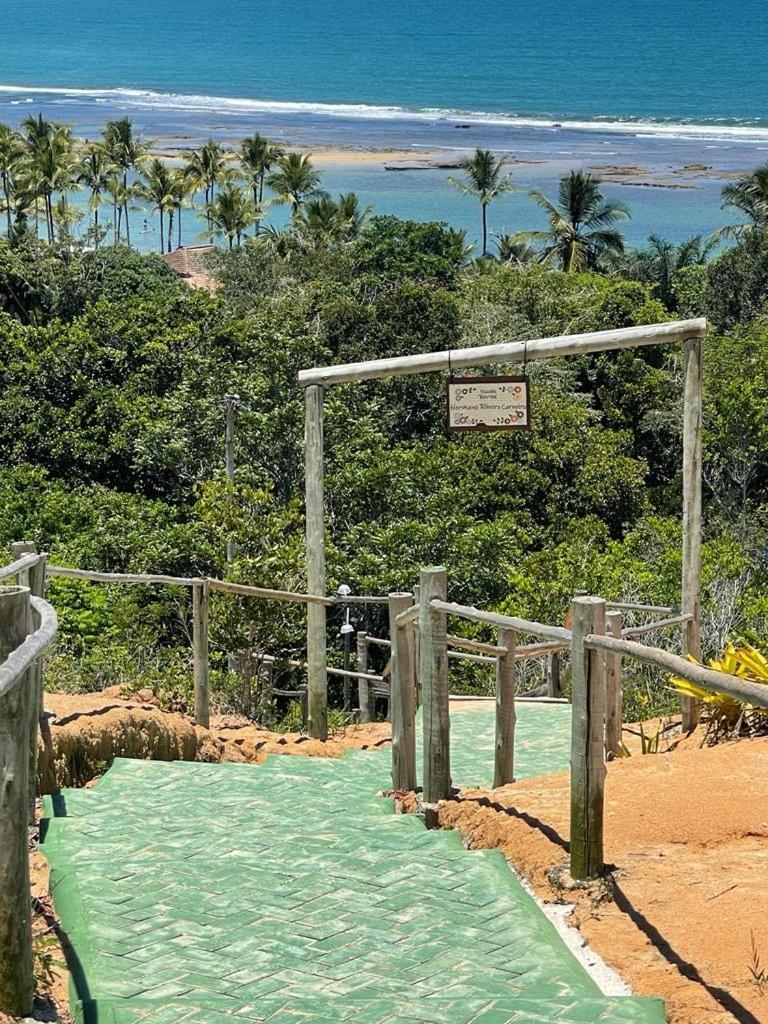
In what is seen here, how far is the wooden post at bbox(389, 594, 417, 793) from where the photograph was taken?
19.6 feet

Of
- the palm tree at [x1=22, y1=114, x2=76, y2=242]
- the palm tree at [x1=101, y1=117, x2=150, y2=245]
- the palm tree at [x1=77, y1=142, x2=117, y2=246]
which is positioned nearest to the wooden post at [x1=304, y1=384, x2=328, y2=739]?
the palm tree at [x1=22, y1=114, x2=76, y2=242]

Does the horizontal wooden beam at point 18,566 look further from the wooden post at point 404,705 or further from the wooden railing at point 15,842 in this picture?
the wooden railing at point 15,842

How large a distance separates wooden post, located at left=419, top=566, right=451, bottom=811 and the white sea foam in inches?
4236

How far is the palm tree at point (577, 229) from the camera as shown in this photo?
4797 centimetres

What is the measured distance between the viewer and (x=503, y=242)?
54812 millimetres

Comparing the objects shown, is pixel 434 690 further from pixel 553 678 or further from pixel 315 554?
pixel 553 678

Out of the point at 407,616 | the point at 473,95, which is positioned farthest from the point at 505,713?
the point at 473,95

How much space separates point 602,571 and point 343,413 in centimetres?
606

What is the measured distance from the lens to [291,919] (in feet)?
13.6

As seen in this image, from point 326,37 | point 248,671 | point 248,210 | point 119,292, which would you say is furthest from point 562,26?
point 248,671

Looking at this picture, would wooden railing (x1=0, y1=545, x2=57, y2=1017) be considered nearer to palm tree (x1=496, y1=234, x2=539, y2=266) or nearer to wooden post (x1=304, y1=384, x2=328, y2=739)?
wooden post (x1=304, y1=384, x2=328, y2=739)

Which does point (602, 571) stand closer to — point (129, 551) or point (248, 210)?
point (129, 551)

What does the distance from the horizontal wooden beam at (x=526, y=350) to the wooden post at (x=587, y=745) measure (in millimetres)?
3189

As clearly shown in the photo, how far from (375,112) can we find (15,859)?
13997 centimetres
